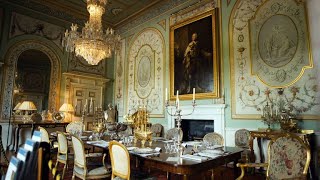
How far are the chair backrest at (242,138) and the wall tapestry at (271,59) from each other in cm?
40

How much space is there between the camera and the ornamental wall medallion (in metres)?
3.59

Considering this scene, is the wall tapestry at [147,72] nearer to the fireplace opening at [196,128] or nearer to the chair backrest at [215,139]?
the fireplace opening at [196,128]

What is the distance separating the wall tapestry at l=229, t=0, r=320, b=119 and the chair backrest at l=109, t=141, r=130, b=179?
297cm

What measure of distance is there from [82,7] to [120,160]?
5.81m

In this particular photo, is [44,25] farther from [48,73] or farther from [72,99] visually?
[72,99]

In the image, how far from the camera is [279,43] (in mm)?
3850

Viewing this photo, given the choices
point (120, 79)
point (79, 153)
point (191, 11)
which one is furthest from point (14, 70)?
point (191, 11)

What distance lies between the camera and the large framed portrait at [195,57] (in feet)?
15.7

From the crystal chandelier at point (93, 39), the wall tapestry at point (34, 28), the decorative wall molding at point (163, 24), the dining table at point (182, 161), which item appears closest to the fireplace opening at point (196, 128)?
the dining table at point (182, 161)

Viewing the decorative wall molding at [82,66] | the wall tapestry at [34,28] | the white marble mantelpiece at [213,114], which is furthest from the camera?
the decorative wall molding at [82,66]

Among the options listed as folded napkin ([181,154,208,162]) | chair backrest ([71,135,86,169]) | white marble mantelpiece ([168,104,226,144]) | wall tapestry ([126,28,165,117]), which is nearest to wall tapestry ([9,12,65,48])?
wall tapestry ([126,28,165,117])

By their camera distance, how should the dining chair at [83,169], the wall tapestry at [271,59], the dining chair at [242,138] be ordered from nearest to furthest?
1. the dining chair at [83,169]
2. the wall tapestry at [271,59]
3. the dining chair at [242,138]

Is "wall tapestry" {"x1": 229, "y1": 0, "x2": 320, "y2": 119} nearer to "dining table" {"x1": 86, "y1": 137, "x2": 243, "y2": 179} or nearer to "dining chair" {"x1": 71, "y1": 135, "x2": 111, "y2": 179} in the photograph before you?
"dining table" {"x1": 86, "y1": 137, "x2": 243, "y2": 179}

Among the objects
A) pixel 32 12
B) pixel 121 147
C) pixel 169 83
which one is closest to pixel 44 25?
pixel 32 12
